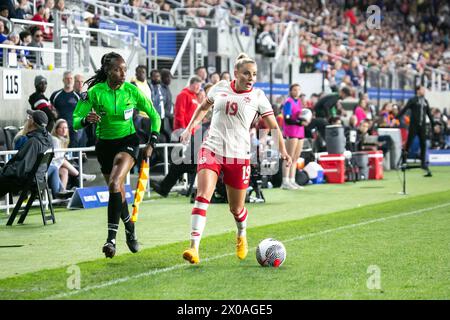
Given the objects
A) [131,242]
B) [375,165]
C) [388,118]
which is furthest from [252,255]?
[388,118]

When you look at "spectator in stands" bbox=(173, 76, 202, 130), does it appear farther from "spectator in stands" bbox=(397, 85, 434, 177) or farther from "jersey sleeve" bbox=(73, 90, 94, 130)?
"jersey sleeve" bbox=(73, 90, 94, 130)

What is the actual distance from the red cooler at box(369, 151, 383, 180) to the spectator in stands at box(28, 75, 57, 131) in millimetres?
9192

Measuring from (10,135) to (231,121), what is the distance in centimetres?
857

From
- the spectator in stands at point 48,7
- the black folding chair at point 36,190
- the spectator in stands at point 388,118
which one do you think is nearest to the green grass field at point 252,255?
the black folding chair at point 36,190

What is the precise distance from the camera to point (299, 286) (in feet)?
30.6

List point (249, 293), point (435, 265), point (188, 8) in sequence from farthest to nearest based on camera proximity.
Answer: point (188, 8), point (435, 265), point (249, 293)

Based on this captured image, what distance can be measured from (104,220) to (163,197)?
4.16 meters

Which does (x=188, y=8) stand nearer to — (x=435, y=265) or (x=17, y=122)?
(x=17, y=122)

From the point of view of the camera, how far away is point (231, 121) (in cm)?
1098

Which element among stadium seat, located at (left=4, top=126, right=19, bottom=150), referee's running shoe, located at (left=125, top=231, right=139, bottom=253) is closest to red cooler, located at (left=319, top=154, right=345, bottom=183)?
stadium seat, located at (left=4, top=126, right=19, bottom=150)

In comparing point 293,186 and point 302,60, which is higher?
point 302,60

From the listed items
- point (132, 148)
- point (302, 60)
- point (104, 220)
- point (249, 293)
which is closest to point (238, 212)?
point (132, 148)

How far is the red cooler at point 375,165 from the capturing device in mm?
25422

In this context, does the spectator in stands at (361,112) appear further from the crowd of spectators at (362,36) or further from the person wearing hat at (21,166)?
the person wearing hat at (21,166)
